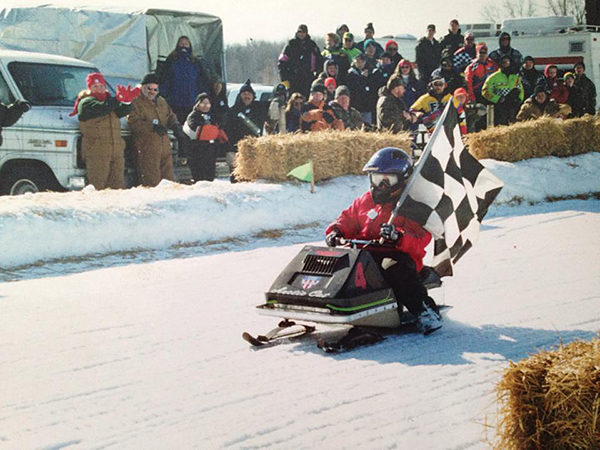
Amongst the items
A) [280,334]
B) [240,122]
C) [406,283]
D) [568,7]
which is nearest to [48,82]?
[240,122]

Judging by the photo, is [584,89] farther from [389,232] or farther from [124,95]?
[389,232]

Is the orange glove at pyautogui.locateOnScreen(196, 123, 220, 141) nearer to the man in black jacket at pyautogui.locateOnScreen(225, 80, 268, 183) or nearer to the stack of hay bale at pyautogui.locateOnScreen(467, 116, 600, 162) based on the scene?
the man in black jacket at pyautogui.locateOnScreen(225, 80, 268, 183)

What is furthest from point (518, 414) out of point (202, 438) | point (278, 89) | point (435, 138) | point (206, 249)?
point (278, 89)

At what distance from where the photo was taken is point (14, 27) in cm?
1516

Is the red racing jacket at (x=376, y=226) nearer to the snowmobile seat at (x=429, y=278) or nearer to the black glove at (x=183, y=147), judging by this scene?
the snowmobile seat at (x=429, y=278)

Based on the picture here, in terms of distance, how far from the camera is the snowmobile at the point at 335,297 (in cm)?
540

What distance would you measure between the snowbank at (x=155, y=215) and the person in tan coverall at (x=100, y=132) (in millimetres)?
827

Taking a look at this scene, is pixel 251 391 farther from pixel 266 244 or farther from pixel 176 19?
pixel 176 19

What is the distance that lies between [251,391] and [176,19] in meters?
12.8

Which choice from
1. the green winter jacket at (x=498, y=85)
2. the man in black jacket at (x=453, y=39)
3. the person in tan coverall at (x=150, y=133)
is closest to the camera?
the person in tan coverall at (x=150, y=133)

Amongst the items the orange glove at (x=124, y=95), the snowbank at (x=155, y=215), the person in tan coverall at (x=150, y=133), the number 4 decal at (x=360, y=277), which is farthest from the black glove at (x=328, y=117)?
the number 4 decal at (x=360, y=277)

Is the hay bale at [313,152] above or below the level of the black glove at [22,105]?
below

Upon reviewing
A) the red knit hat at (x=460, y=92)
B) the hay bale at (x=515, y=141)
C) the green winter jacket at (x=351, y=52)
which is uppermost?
the green winter jacket at (x=351, y=52)

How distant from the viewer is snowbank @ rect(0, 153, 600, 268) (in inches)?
349
